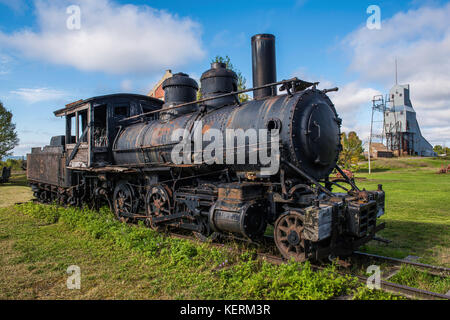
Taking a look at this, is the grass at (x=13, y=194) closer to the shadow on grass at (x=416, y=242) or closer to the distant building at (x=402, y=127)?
the shadow on grass at (x=416, y=242)

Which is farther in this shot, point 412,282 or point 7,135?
point 7,135

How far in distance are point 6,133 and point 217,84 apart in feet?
91.3

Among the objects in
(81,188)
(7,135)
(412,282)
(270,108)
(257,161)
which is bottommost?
(412,282)

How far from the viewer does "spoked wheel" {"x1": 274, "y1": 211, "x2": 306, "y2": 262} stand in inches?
198

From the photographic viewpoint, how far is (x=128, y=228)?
752cm

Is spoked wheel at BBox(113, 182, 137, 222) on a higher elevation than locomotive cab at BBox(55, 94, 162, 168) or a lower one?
lower

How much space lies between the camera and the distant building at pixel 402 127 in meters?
49.6

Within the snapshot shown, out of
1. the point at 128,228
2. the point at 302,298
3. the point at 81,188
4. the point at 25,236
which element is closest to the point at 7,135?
the point at 81,188

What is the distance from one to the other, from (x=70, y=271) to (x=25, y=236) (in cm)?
329

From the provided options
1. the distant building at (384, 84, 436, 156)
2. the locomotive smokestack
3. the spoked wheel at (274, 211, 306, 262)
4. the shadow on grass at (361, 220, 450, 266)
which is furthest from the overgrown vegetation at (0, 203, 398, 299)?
the distant building at (384, 84, 436, 156)

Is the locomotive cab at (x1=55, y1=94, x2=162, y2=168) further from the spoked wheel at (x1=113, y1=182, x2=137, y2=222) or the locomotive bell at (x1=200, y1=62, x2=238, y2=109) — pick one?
the locomotive bell at (x1=200, y1=62, x2=238, y2=109)

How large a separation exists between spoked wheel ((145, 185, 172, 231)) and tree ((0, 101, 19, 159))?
26223mm

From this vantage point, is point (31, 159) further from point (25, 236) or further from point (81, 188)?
point (25, 236)

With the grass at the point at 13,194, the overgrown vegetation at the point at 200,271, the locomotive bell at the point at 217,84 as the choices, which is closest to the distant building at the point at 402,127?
the locomotive bell at the point at 217,84
